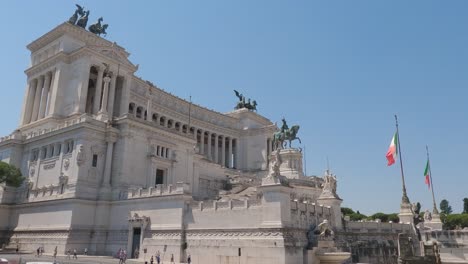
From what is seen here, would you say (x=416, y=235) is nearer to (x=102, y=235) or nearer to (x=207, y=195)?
(x=207, y=195)

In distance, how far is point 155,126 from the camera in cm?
5306

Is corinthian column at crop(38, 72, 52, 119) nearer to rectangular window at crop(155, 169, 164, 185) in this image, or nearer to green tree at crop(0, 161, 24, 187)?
green tree at crop(0, 161, 24, 187)

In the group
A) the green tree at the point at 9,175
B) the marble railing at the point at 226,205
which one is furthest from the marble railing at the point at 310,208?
the green tree at the point at 9,175

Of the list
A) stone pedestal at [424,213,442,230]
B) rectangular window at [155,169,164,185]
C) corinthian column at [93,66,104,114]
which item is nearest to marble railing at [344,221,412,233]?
stone pedestal at [424,213,442,230]

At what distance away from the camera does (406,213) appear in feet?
184

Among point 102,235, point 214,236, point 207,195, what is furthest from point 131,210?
point 207,195

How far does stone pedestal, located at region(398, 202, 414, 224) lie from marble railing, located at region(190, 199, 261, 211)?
3124 centimetres

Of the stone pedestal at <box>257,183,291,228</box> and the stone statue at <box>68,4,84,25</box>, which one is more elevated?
the stone statue at <box>68,4,84,25</box>

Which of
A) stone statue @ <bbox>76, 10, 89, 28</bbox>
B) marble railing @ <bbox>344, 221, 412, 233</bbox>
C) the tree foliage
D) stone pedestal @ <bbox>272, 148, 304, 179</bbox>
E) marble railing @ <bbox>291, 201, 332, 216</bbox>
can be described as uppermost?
stone statue @ <bbox>76, 10, 89, 28</bbox>

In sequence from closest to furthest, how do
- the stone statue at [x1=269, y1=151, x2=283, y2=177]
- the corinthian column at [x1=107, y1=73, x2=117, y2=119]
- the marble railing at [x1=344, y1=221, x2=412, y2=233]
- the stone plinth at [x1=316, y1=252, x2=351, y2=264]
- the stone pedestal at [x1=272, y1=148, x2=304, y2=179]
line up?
1. the stone plinth at [x1=316, y1=252, x2=351, y2=264]
2. the stone statue at [x1=269, y1=151, x2=283, y2=177]
3. the marble railing at [x1=344, y1=221, x2=412, y2=233]
4. the corinthian column at [x1=107, y1=73, x2=117, y2=119]
5. the stone pedestal at [x1=272, y1=148, x2=304, y2=179]

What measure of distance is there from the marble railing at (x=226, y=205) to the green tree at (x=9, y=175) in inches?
1033

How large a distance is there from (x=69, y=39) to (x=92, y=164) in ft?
94.3

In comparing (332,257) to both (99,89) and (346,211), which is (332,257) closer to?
(99,89)

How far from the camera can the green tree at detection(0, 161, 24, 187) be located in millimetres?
48844
